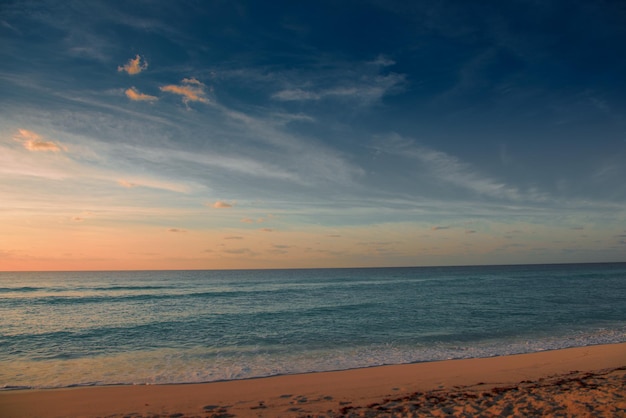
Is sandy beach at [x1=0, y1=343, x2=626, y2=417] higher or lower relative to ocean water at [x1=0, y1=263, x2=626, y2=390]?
higher

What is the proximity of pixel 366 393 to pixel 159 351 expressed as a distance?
37.8 ft

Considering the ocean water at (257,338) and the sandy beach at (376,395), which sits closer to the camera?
the sandy beach at (376,395)

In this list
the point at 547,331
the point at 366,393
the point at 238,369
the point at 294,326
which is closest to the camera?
the point at 366,393

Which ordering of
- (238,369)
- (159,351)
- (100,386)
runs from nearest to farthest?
(100,386)
(238,369)
(159,351)

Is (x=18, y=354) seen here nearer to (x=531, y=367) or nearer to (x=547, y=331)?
(x=531, y=367)

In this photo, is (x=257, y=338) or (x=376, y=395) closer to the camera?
(x=376, y=395)

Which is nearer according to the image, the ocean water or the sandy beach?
the sandy beach

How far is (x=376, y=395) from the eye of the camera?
10969 millimetres

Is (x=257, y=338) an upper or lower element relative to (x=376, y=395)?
lower

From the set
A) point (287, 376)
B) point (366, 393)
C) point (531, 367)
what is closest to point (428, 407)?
point (366, 393)

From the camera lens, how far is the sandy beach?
30.7 feet

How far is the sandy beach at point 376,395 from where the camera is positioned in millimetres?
9352

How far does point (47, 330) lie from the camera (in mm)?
23375

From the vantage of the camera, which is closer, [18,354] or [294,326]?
[18,354]
